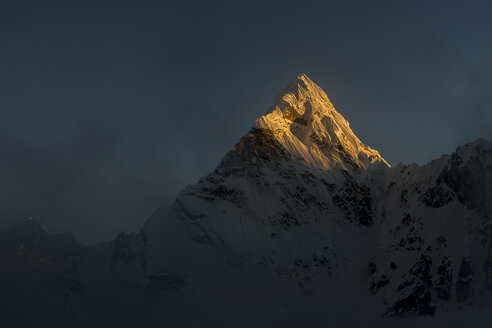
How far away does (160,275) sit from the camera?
98438mm

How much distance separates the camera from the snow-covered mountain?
94.1 metres

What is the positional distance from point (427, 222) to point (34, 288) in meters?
60.3

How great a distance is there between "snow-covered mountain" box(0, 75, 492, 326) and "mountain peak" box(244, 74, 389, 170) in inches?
25.8

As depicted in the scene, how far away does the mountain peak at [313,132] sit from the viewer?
12000cm

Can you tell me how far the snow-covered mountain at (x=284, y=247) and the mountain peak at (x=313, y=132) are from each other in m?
0.65

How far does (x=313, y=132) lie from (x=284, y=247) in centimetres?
2806

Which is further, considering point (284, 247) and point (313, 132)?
point (313, 132)

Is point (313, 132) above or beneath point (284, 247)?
above

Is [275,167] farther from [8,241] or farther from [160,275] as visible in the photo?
[8,241]

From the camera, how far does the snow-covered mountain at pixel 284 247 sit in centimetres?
9412

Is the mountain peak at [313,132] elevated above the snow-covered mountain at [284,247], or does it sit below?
above

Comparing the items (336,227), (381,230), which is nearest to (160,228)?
(336,227)

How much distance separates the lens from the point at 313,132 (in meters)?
124

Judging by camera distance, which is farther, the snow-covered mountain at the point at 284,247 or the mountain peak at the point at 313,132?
the mountain peak at the point at 313,132
